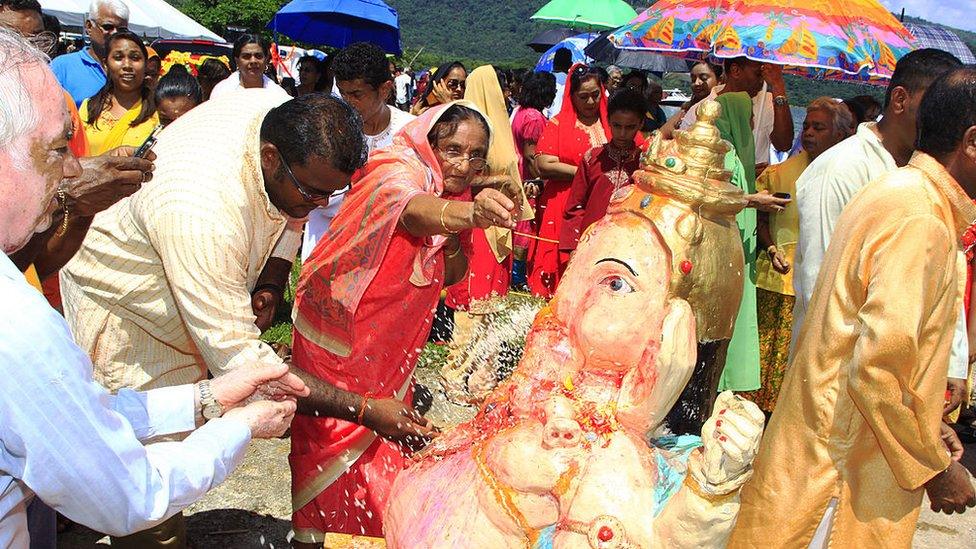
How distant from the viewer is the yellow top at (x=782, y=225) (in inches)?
188

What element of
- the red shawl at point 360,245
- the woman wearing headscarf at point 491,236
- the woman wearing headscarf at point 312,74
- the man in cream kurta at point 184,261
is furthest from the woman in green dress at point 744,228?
the woman wearing headscarf at point 312,74

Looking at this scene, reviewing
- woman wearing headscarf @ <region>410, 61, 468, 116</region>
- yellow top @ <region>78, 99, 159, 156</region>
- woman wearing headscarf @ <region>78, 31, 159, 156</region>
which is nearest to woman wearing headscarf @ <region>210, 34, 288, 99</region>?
woman wearing headscarf @ <region>410, 61, 468, 116</region>

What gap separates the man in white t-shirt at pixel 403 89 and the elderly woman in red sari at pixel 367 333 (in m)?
11.0

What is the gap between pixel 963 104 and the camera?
7.65 feet

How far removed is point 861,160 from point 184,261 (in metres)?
2.50

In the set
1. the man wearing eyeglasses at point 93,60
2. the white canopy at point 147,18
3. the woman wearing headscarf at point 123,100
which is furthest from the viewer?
the white canopy at point 147,18

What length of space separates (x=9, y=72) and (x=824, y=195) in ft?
9.27

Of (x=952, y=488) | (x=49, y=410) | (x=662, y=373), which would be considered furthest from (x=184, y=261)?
(x=952, y=488)

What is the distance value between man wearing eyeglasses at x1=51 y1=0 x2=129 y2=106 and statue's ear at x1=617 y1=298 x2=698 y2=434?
5.12m

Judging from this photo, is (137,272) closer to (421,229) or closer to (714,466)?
(421,229)

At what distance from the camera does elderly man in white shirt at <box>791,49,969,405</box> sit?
320 centimetres

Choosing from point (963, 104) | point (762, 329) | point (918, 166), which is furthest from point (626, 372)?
point (762, 329)

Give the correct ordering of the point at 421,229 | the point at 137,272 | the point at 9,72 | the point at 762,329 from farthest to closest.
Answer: the point at 762,329
the point at 421,229
the point at 137,272
the point at 9,72

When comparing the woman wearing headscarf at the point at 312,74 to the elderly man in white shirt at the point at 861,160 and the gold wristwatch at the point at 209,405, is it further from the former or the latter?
the gold wristwatch at the point at 209,405
